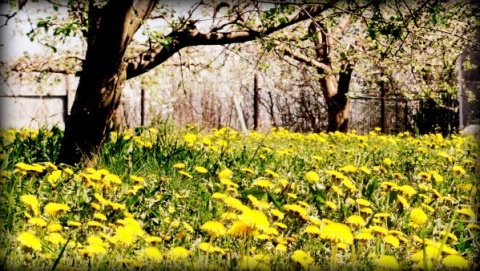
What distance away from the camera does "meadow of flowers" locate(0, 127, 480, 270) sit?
162 centimetres

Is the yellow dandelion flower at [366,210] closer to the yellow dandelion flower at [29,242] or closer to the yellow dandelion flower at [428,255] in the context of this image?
the yellow dandelion flower at [428,255]

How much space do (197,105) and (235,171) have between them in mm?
13251

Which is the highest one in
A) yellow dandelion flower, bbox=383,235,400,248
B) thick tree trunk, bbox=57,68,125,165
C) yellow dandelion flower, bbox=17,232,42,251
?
thick tree trunk, bbox=57,68,125,165

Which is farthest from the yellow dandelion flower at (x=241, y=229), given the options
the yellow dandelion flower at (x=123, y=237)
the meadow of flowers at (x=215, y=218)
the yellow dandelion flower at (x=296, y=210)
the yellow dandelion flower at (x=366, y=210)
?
the yellow dandelion flower at (x=366, y=210)

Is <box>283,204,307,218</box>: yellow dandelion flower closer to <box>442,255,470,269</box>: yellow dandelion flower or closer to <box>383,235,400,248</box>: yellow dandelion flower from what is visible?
<box>383,235,400,248</box>: yellow dandelion flower

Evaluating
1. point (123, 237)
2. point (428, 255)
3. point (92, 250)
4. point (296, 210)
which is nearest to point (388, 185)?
point (296, 210)

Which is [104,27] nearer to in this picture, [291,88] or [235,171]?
[235,171]

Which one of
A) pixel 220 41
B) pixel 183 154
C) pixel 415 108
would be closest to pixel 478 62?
pixel 415 108

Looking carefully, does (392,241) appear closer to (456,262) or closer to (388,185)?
(456,262)

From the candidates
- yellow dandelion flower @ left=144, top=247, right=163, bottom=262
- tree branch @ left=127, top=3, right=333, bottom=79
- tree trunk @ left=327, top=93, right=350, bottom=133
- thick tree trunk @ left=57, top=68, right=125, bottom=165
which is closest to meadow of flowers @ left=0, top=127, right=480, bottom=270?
yellow dandelion flower @ left=144, top=247, right=163, bottom=262

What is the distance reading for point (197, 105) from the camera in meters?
16.7

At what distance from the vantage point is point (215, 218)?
2.43m

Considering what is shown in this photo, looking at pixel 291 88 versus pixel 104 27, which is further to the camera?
pixel 291 88

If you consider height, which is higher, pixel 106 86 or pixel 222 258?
pixel 106 86
